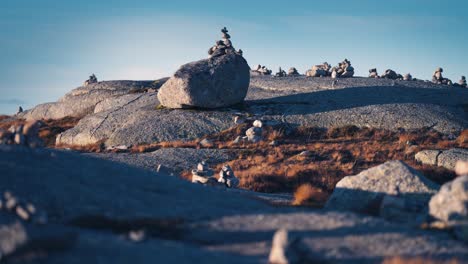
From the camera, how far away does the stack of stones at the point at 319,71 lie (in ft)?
186

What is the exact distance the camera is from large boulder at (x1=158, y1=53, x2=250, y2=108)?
3869 centimetres

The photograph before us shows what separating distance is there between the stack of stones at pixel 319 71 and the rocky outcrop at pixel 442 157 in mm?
30469

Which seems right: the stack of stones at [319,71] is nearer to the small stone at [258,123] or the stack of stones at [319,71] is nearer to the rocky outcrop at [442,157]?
the small stone at [258,123]

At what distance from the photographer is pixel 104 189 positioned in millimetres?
10633

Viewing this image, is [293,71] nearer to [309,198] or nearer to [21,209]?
[309,198]

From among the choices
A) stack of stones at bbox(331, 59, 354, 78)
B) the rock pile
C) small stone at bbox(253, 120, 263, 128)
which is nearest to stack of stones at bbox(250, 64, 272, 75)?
stack of stones at bbox(331, 59, 354, 78)

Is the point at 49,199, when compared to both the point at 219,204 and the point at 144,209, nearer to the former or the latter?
the point at 144,209

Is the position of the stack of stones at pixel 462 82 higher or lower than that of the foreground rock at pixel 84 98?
higher

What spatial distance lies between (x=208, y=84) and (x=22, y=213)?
30.9 metres

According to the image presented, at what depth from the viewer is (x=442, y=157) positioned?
26.0m

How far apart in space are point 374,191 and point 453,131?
27283mm

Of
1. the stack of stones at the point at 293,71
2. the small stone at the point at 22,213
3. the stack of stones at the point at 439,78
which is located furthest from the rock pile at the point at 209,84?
the stack of stones at the point at 439,78

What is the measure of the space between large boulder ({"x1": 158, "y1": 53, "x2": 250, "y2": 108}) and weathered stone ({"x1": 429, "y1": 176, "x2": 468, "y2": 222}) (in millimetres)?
29597


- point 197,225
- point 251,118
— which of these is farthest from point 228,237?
point 251,118
